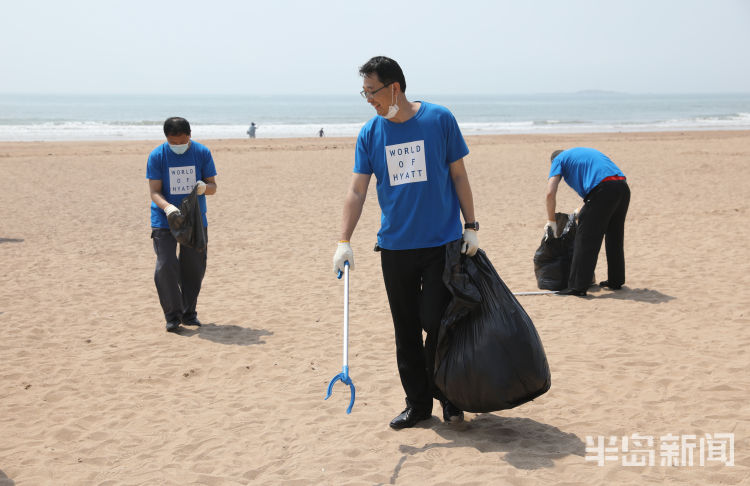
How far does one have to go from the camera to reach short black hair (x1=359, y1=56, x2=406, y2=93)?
3189mm

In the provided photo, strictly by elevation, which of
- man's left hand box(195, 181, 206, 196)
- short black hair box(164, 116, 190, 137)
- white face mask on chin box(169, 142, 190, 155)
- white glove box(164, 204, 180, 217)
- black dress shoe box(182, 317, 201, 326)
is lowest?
black dress shoe box(182, 317, 201, 326)

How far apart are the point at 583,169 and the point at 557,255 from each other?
2.82 ft

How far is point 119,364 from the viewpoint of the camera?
4746 millimetres

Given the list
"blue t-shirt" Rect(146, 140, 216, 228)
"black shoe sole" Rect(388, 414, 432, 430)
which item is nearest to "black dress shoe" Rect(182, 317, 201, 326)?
"blue t-shirt" Rect(146, 140, 216, 228)

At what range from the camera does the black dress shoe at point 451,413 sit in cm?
350

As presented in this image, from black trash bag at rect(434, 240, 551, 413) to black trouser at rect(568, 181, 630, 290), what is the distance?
300 centimetres

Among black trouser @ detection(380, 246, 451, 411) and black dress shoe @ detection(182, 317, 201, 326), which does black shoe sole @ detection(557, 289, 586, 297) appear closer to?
black trouser @ detection(380, 246, 451, 411)

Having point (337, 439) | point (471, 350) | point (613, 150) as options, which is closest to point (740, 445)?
point (471, 350)

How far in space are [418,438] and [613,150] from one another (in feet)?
63.9

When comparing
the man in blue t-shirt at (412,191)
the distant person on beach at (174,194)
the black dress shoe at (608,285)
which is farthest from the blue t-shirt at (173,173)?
the black dress shoe at (608,285)

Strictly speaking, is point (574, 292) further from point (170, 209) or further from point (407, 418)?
point (170, 209)

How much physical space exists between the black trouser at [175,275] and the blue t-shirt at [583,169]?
10.1 ft

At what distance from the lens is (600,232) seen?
19.6 feet

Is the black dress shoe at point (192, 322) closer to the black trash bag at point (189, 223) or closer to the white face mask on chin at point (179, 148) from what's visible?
the black trash bag at point (189, 223)
